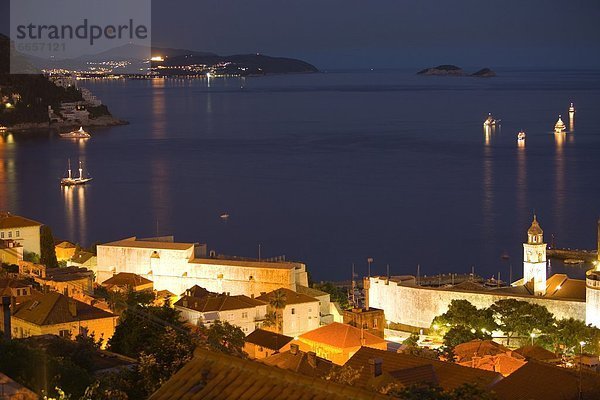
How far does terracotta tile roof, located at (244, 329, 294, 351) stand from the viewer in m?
9.90

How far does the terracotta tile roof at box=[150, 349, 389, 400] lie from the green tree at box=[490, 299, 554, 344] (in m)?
8.52

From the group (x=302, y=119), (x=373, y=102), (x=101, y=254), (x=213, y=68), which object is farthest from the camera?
(x=213, y=68)

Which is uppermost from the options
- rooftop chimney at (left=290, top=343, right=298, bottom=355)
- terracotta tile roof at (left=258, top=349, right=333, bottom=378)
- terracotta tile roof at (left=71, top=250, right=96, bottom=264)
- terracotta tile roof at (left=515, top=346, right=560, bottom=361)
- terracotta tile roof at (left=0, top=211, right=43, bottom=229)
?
terracotta tile roof at (left=0, top=211, right=43, bottom=229)

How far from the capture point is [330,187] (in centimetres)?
2809

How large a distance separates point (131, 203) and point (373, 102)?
150 ft

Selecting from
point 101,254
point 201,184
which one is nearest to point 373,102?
point 201,184

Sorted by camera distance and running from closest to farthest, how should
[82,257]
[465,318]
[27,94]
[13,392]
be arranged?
[13,392] → [465,318] → [82,257] → [27,94]

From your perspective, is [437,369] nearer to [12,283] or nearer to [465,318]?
[465,318]

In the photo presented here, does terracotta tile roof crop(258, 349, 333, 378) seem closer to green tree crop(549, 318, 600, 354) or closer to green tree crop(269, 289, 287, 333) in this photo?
green tree crop(269, 289, 287, 333)

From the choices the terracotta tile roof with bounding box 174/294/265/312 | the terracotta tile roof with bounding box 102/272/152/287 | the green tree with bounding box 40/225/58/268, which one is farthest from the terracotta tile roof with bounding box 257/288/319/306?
the green tree with bounding box 40/225/58/268

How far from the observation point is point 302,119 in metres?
53.2

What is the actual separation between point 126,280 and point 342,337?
3793 millimetres

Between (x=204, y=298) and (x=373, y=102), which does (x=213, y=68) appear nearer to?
(x=373, y=102)

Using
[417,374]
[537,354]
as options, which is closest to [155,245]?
[537,354]
